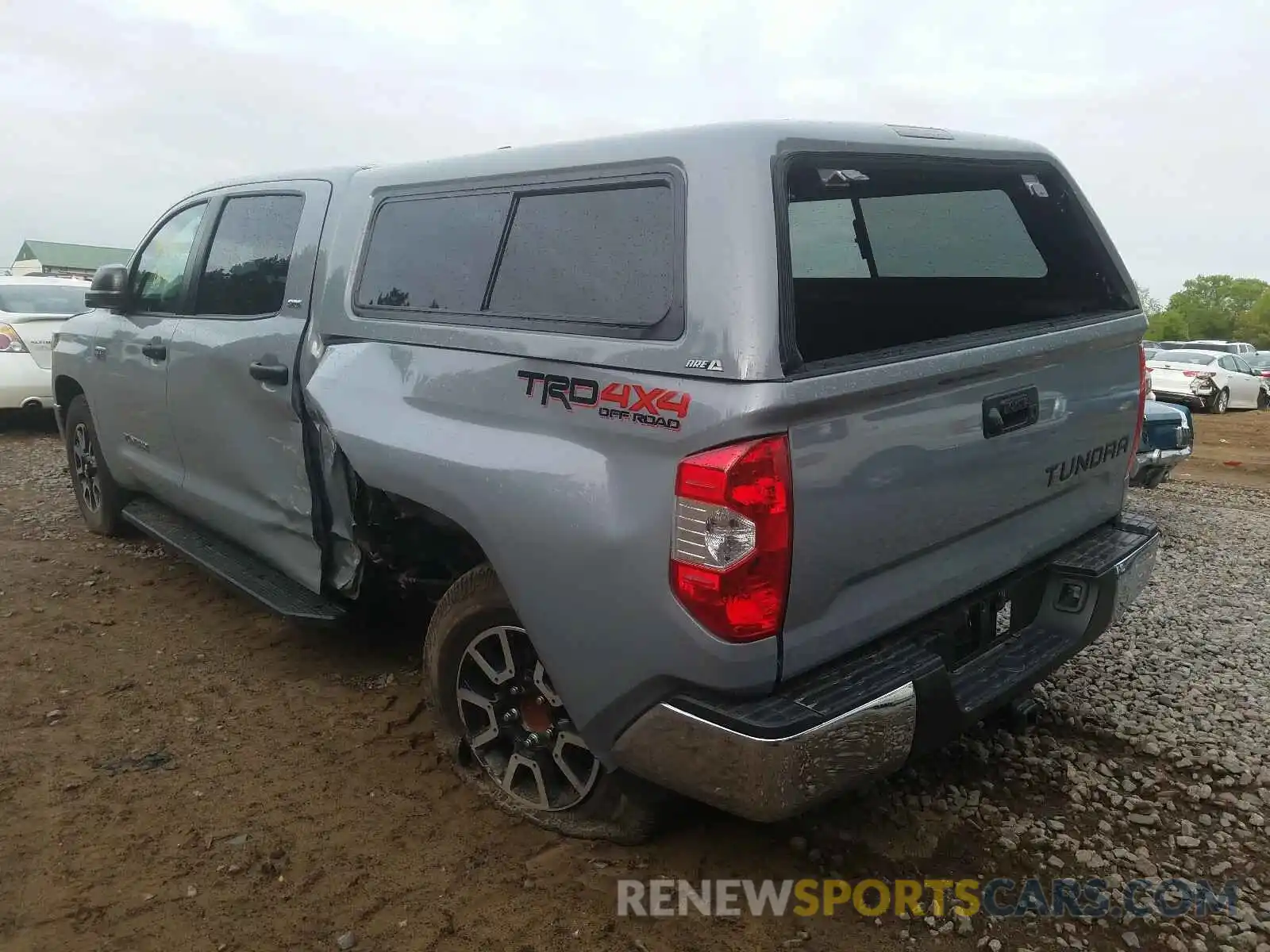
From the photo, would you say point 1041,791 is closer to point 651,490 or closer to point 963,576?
point 963,576

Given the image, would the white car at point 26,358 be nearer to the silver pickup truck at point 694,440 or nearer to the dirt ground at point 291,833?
the dirt ground at point 291,833

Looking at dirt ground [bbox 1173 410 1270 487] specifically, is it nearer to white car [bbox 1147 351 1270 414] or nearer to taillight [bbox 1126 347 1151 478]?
white car [bbox 1147 351 1270 414]

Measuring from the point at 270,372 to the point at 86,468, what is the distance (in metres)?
2.90

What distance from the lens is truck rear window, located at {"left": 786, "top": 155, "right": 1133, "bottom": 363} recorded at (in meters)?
3.18

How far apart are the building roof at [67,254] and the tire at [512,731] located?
53.7 meters

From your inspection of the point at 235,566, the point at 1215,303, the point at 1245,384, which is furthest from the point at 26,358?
the point at 1215,303

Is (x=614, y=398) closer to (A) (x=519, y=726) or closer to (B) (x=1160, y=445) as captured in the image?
(A) (x=519, y=726)

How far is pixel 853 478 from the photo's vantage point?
2.22 meters

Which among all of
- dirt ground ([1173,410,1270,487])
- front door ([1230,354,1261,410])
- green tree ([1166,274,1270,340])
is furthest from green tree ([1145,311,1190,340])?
dirt ground ([1173,410,1270,487])

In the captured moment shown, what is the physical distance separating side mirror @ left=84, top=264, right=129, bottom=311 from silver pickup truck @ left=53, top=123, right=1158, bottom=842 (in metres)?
1.02

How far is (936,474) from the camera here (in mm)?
2424

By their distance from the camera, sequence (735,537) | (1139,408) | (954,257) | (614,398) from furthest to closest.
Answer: (954,257) → (1139,408) → (614,398) → (735,537)

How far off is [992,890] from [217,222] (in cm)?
394

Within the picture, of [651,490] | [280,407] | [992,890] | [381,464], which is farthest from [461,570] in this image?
[992,890]
